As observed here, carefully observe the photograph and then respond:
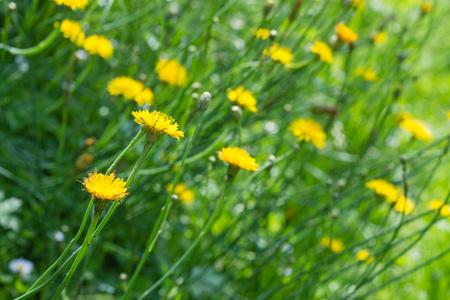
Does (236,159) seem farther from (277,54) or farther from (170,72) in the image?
(170,72)

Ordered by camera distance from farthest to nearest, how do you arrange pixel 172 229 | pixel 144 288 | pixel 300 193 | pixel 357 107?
pixel 357 107 → pixel 300 193 → pixel 172 229 → pixel 144 288

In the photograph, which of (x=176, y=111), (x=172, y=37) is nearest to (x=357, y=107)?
(x=172, y=37)

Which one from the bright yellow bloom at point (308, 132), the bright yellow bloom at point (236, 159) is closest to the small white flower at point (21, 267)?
the bright yellow bloom at point (236, 159)

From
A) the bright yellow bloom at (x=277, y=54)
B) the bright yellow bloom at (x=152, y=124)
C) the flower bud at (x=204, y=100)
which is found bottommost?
the bright yellow bloom at (x=152, y=124)

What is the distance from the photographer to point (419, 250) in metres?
1.78

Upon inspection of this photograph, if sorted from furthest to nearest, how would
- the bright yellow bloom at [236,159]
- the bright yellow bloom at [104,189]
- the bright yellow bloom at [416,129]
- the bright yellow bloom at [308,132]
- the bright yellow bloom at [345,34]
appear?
the bright yellow bloom at [416,129] < the bright yellow bloom at [345,34] < the bright yellow bloom at [308,132] < the bright yellow bloom at [236,159] < the bright yellow bloom at [104,189]

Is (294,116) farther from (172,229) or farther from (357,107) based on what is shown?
(357,107)

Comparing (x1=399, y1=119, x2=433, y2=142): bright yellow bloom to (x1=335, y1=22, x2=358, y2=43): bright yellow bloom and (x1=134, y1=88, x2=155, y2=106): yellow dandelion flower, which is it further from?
(x1=134, y1=88, x2=155, y2=106): yellow dandelion flower

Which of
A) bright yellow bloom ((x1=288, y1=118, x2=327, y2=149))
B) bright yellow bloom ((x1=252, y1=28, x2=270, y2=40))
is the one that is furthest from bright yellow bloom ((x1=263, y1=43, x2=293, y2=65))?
bright yellow bloom ((x1=288, y1=118, x2=327, y2=149))

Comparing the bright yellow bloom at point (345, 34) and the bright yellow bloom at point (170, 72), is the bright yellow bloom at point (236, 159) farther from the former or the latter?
the bright yellow bloom at point (345, 34)

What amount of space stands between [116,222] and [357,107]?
4.56 feet

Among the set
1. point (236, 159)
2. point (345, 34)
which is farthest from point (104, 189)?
point (345, 34)

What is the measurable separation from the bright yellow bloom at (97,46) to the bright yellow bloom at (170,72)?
14cm

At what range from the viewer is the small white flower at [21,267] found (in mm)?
1015
